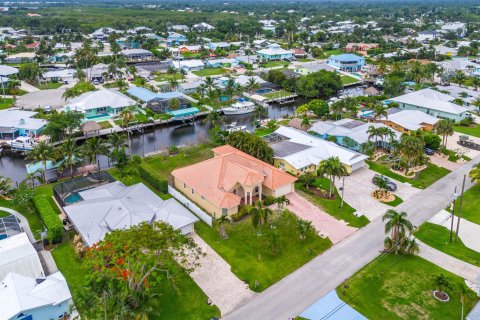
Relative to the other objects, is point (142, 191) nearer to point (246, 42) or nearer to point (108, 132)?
point (108, 132)

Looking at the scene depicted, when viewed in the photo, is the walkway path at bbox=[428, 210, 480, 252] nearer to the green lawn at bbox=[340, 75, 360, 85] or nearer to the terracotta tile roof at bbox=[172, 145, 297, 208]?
the terracotta tile roof at bbox=[172, 145, 297, 208]

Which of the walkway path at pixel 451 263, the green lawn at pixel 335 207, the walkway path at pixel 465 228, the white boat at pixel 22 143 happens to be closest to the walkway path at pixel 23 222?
the white boat at pixel 22 143

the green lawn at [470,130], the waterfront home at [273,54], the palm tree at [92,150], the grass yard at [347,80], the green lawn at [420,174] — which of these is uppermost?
the waterfront home at [273,54]

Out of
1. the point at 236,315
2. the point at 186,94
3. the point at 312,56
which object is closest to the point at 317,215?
the point at 236,315

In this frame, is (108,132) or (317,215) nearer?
(317,215)

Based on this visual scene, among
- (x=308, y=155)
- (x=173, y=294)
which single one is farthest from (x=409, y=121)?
(x=173, y=294)

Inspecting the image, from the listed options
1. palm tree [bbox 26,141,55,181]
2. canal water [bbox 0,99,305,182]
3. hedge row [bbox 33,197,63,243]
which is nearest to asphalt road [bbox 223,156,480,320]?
hedge row [bbox 33,197,63,243]

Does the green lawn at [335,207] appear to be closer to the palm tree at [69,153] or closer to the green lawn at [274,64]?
the palm tree at [69,153]
